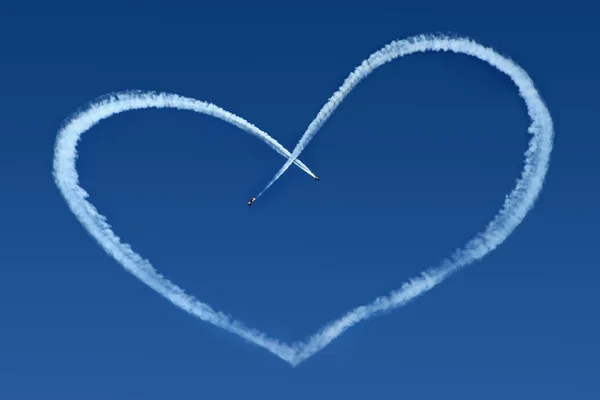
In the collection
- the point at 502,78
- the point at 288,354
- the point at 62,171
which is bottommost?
the point at 288,354

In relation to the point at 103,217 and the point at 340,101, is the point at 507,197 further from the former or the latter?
the point at 103,217

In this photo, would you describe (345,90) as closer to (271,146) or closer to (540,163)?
(271,146)

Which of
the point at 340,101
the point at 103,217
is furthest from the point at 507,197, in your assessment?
the point at 103,217

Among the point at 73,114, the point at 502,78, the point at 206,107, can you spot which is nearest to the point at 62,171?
the point at 73,114

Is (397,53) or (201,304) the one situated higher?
(397,53)
